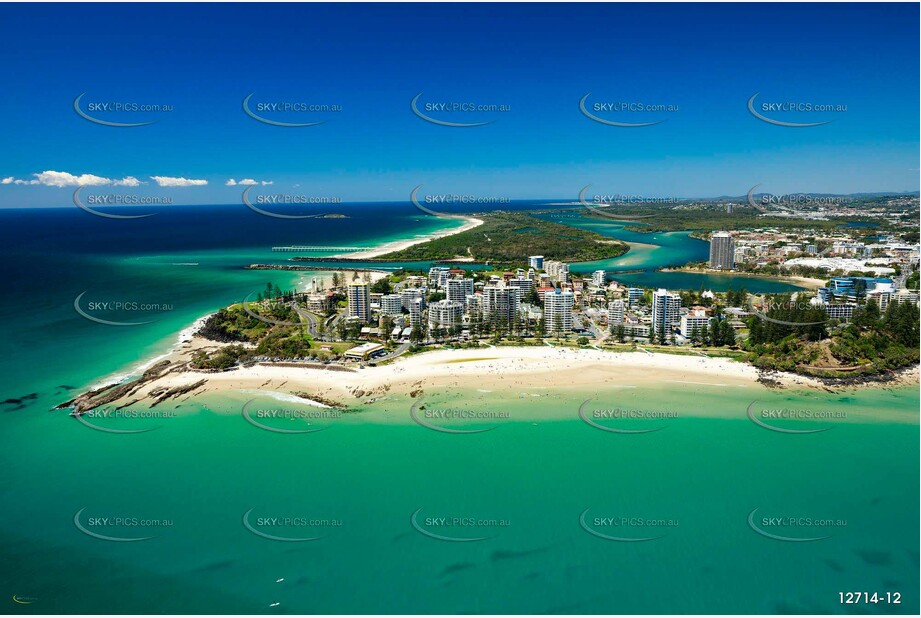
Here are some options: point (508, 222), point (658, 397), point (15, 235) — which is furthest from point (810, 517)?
point (15, 235)

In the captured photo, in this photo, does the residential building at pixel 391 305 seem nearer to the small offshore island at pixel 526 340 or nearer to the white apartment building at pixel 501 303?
the small offshore island at pixel 526 340

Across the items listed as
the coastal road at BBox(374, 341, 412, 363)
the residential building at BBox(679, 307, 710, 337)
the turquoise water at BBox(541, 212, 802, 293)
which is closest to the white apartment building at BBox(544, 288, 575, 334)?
the residential building at BBox(679, 307, 710, 337)

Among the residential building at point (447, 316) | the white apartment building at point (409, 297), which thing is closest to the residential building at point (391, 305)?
the white apartment building at point (409, 297)

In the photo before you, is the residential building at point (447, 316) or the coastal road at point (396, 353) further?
the residential building at point (447, 316)

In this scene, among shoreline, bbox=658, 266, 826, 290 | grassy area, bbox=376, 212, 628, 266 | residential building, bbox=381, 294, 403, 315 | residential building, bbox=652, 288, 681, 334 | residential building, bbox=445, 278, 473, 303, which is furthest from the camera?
grassy area, bbox=376, 212, 628, 266

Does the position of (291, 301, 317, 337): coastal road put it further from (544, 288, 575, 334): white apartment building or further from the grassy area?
the grassy area

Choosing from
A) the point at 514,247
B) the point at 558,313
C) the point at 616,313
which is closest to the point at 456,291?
the point at 558,313

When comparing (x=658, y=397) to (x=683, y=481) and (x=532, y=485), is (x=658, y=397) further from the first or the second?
(x=532, y=485)
